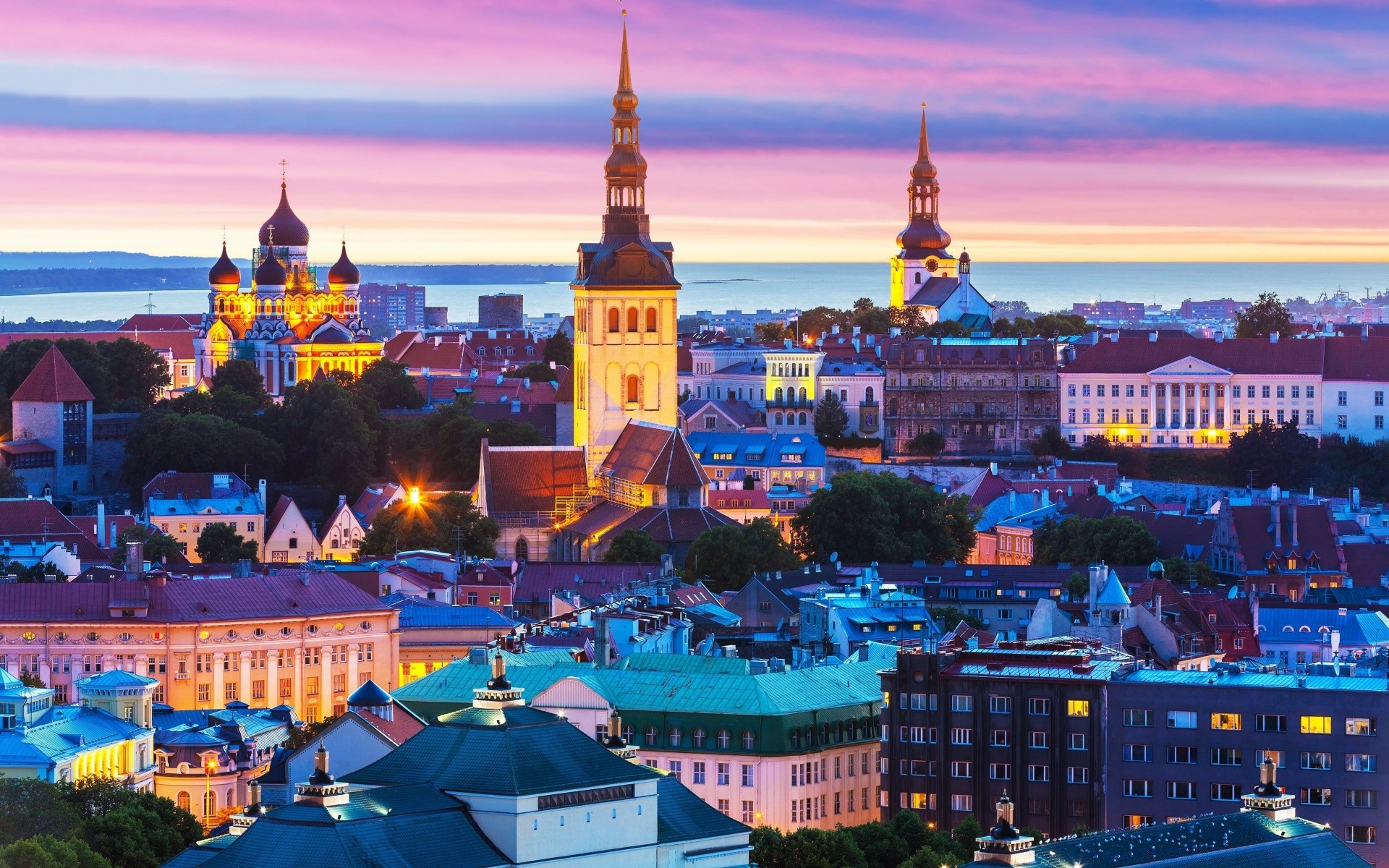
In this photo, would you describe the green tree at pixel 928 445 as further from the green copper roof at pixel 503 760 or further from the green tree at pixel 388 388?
the green copper roof at pixel 503 760

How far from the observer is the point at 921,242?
555 feet

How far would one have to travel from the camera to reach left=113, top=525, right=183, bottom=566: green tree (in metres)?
93.1

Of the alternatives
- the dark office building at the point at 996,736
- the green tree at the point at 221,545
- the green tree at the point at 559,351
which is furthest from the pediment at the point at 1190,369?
the dark office building at the point at 996,736

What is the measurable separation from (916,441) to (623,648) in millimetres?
65848

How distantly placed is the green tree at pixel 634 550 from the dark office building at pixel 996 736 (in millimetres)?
30861

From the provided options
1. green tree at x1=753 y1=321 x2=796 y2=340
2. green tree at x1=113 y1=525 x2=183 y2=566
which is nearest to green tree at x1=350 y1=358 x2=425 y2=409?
green tree at x1=113 y1=525 x2=183 y2=566

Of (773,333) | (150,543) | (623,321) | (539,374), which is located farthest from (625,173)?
(773,333)

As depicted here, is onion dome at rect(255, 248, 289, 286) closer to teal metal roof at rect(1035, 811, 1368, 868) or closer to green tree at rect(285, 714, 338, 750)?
green tree at rect(285, 714, 338, 750)

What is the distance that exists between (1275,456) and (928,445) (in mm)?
17112

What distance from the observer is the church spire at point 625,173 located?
10775cm

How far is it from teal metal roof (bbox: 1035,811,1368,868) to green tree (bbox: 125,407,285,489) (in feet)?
227

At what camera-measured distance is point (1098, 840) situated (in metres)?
44.4

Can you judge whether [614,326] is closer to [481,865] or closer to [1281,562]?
[1281,562]

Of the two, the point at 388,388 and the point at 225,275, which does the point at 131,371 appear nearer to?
the point at 388,388
